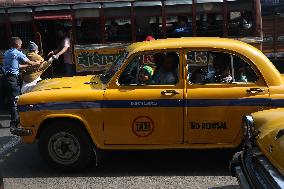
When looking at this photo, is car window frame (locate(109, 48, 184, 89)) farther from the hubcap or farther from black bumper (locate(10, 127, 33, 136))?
black bumper (locate(10, 127, 33, 136))

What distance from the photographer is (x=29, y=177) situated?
20.4 feet

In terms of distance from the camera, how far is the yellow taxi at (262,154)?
3459mm

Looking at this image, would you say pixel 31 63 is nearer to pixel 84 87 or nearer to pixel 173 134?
pixel 84 87

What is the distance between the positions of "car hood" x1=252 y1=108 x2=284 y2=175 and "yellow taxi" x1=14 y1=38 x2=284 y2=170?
1.37 meters

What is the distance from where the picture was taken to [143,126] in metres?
6.03

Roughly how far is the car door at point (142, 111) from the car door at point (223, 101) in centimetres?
14

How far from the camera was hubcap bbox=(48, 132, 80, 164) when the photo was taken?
20.3ft

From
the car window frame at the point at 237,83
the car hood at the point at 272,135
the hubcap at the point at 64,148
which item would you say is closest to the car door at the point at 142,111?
the car window frame at the point at 237,83

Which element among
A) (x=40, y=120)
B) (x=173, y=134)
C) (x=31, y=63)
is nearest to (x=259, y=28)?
(x=31, y=63)

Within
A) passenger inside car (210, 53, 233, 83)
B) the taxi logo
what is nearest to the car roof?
passenger inside car (210, 53, 233, 83)

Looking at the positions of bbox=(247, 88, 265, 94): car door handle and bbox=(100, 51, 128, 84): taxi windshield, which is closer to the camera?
bbox=(247, 88, 265, 94): car door handle

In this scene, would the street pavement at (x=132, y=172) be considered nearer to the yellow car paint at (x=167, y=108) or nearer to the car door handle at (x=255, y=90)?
the yellow car paint at (x=167, y=108)

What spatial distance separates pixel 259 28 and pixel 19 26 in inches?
217

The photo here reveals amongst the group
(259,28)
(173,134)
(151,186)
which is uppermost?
(259,28)
